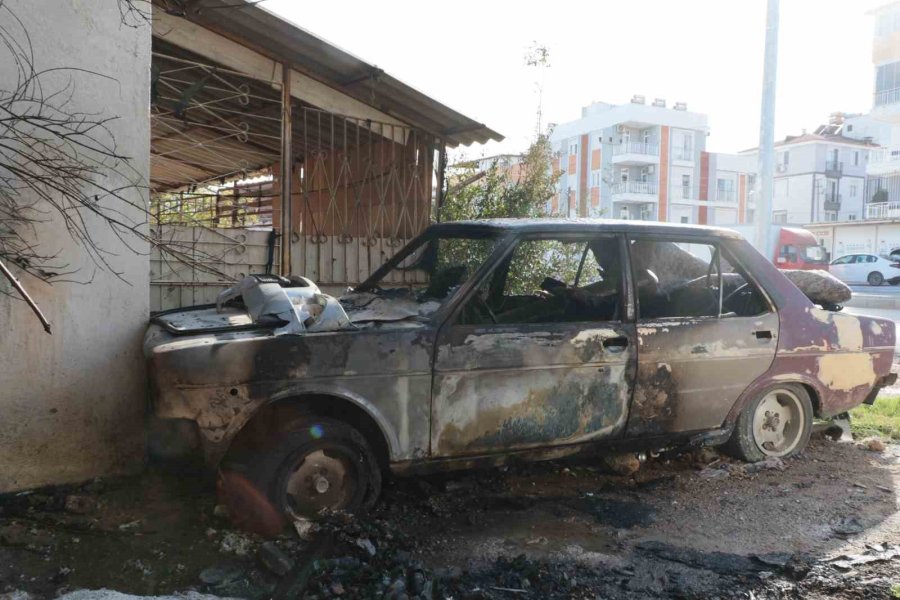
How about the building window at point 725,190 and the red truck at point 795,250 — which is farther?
the building window at point 725,190

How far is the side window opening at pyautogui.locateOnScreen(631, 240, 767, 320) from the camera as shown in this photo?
4426mm

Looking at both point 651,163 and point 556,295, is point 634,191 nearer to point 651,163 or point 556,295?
point 651,163

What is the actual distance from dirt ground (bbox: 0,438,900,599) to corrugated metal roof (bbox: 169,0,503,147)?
11.2 feet

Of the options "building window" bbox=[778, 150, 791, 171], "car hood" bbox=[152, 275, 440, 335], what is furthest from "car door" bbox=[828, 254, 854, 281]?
"car hood" bbox=[152, 275, 440, 335]

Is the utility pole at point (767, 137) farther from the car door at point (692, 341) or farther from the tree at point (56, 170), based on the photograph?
the tree at point (56, 170)

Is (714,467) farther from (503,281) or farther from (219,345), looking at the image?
→ (219,345)

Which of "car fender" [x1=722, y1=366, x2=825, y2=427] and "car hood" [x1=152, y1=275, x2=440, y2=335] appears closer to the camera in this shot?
"car hood" [x1=152, y1=275, x2=440, y2=335]

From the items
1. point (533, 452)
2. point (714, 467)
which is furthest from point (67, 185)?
point (714, 467)

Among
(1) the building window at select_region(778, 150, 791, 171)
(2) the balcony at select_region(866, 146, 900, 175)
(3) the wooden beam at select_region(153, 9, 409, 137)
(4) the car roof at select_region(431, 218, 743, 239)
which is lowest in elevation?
(4) the car roof at select_region(431, 218, 743, 239)

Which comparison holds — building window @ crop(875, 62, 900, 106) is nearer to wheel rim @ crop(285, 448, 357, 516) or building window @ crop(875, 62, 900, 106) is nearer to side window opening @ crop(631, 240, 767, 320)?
side window opening @ crop(631, 240, 767, 320)

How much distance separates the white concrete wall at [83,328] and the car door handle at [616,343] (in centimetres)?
267

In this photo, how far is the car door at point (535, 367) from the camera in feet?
12.4

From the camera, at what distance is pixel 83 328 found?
4055mm

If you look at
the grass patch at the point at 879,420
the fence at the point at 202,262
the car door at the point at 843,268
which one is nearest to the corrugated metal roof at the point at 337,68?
the fence at the point at 202,262
